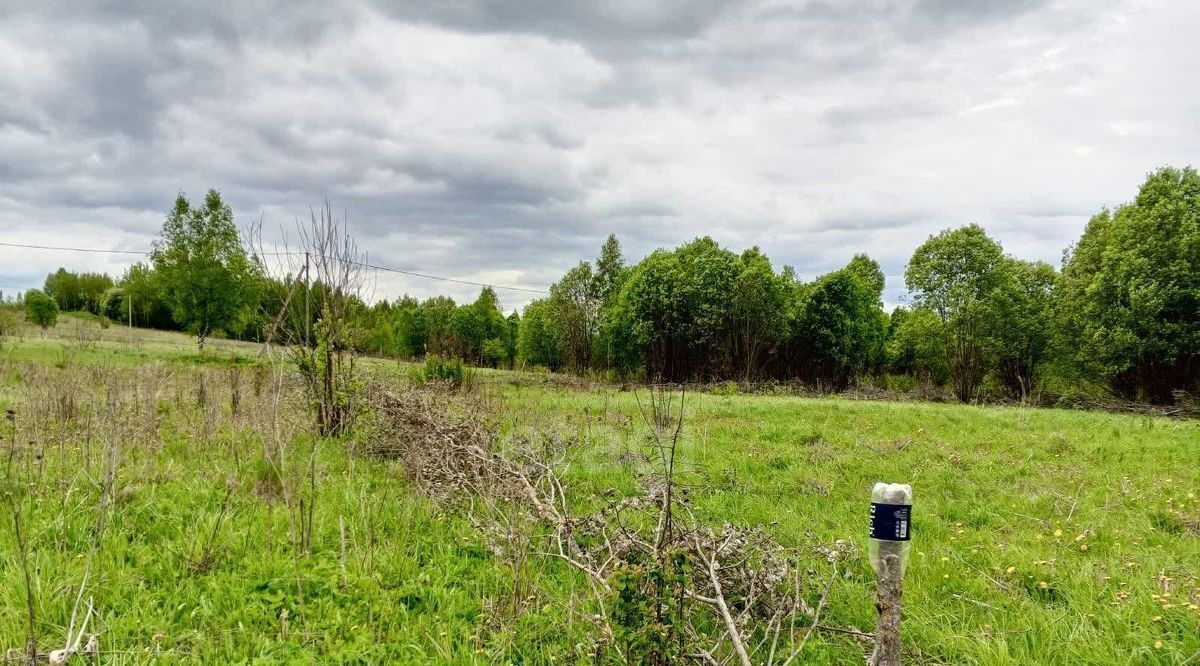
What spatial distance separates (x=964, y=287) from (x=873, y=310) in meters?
10.2

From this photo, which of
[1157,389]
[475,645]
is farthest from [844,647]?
[1157,389]

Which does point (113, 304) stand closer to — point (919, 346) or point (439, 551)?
point (919, 346)

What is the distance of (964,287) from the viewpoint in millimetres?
27281

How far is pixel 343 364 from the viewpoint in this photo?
867cm

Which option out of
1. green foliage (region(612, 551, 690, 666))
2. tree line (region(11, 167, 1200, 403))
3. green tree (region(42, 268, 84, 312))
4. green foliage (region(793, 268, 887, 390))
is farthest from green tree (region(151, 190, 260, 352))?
green tree (region(42, 268, 84, 312))

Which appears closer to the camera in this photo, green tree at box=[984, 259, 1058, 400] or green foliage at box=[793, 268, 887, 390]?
green tree at box=[984, 259, 1058, 400]

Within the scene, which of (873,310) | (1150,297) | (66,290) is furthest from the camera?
(66,290)

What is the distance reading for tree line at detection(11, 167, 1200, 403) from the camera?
886 inches

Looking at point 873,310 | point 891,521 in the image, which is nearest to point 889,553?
point 891,521

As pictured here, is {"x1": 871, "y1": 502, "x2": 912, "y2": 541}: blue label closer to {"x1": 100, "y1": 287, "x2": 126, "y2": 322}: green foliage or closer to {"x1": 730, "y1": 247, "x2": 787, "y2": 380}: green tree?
{"x1": 730, "y1": 247, "x2": 787, "y2": 380}: green tree

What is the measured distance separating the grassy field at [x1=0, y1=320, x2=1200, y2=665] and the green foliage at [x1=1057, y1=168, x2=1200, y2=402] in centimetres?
1836

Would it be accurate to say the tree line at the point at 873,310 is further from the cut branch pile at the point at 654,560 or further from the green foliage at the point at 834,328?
the cut branch pile at the point at 654,560

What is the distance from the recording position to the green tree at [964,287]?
27.0 m

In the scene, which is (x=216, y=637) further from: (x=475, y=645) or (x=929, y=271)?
(x=929, y=271)
